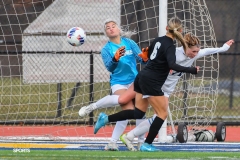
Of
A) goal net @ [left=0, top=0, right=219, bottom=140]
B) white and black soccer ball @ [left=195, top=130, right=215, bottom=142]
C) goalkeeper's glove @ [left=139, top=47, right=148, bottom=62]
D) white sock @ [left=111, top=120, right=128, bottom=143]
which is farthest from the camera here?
goal net @ [left=0, top=0, right=219, bottom=140]

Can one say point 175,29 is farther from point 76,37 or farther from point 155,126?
point 76,37

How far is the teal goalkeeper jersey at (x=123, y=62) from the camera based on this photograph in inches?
368

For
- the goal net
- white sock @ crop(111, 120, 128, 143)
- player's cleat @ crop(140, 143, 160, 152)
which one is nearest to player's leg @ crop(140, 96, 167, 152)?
player's cleat @ crop(140, 143, 160, 152)

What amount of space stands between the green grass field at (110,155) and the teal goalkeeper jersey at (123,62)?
136 cm

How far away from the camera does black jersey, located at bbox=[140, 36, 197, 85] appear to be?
8453 millimetres

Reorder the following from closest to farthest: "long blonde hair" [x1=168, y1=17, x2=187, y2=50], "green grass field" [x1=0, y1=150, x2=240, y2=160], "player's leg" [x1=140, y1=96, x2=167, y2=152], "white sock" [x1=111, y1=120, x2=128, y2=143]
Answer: "green grass field" [x1=0, y1=150, x2=240, y2=160] → "long blonde hair" [x1=168, y1=17, x2=187, y2=50] → "player's leg" [x1=140, y1=96, x2=167, y2=152] → "white sock" [x1=111, y1=120, x2=128, y2=143]

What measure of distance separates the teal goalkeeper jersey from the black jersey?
0.70 meters

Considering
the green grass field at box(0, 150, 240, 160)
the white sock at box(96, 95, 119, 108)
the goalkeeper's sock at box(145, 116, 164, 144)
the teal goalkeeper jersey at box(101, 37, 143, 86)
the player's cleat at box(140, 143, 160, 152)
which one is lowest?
the player's cleat at box(140, 143, 160, 152)

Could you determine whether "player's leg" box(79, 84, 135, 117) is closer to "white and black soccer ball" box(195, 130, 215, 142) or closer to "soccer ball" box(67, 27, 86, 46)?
"soccer ball" box(67, 27, 86, 46)

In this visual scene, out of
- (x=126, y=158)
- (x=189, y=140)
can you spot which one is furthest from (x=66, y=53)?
(x=126, y=158)

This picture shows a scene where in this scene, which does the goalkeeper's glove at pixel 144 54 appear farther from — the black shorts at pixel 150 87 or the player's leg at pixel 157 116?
the player's leg at pixel 157 116

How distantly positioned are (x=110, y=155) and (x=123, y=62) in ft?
5.59

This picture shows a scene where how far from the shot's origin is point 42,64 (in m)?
13.7

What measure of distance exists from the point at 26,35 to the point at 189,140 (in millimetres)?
4241
